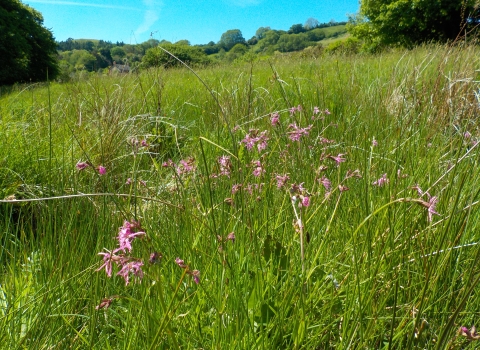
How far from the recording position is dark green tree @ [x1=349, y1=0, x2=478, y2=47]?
22.7 m

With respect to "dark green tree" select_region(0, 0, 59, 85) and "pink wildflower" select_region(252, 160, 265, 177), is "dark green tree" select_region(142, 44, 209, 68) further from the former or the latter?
"dark green tree" select_region(0, 0, 59, 85)

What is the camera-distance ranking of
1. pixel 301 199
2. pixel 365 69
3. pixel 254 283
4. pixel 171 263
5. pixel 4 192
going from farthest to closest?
pixel 365 69 → pixel 4 192 → pixel 171 263 → pixel 254 283 → pixel 301 199

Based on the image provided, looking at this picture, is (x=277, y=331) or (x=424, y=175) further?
(x=424, y=175)

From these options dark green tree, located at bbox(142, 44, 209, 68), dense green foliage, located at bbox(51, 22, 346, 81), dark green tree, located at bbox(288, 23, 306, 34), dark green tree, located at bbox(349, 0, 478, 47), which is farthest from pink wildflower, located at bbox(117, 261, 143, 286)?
dark green tree, located at bbox(288, 23, 306, 34)

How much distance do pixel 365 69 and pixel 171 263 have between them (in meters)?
5.38

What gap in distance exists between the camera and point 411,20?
24.2 m

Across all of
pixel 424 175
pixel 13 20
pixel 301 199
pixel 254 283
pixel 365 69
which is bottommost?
pixel 254 283

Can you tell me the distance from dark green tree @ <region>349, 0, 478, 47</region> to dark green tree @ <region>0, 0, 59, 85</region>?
24120 mm

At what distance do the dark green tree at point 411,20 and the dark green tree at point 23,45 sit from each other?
24120 mm

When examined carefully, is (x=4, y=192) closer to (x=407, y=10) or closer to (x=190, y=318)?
(x=190, y=318)

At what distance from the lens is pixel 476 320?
3.12ft

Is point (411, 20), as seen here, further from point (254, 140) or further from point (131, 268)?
point (131, 268)

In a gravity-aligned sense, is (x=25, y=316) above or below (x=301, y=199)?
below

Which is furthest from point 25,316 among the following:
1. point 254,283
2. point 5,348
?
point 254,283
